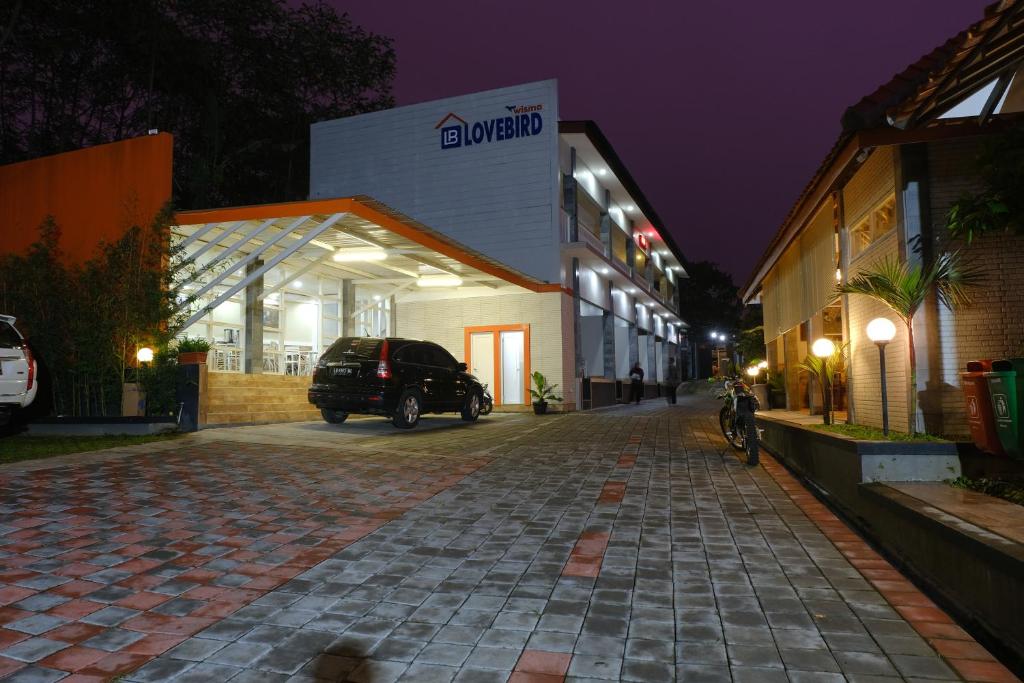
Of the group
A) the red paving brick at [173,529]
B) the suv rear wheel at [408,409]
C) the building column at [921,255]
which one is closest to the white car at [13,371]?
the red paving brick at [173,529]

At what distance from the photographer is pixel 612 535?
499 cm

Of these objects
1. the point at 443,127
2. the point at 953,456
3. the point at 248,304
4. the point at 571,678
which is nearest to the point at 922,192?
the point at 953,456

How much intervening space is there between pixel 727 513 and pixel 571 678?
3.38 metres

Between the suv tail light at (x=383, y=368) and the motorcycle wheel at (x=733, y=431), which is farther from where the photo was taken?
the suv tail light at (x=383, y=368)

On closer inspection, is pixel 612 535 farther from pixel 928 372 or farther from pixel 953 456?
pixel 928 372

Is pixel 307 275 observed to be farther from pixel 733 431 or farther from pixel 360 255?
pixel 733 431

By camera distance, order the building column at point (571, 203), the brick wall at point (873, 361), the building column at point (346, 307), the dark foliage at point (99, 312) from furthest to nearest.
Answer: the building column at point (571, 203) < the building column at point (346, 307) < the dark foliage at point (99, 312) < the brick wall at point (873, 361)

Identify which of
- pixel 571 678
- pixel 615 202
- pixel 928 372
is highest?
pixel 615 202

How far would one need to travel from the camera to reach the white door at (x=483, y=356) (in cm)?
2055

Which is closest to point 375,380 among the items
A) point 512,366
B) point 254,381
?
point 254,381

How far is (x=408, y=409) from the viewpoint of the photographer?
1202cm

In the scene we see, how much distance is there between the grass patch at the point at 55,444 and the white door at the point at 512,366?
1133cm

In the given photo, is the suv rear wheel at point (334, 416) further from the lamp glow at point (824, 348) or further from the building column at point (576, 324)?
the building column at point (576, 324)

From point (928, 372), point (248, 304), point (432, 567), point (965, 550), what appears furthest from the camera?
point (248, 304)
